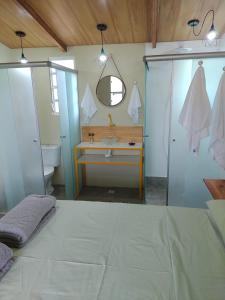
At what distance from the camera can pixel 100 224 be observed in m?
1.60

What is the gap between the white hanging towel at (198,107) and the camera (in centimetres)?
224

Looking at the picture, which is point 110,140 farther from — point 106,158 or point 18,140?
point 18,140

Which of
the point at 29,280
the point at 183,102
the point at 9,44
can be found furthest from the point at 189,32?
the point at 29,280

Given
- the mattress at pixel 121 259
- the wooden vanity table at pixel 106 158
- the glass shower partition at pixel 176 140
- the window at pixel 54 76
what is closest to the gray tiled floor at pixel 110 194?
the wooden vanity table at pixel 106 158

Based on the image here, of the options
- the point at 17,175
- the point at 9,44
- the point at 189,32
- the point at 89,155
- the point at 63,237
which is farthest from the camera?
the point at 89,155

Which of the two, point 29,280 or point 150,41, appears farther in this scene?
point 150,41

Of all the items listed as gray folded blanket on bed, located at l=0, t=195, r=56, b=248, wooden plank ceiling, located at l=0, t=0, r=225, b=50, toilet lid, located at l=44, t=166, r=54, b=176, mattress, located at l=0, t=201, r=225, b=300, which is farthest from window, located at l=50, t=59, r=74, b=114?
mattress, located at l=0, t=201, r=225, b=300

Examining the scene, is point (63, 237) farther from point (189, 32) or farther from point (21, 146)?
point (189, 32)

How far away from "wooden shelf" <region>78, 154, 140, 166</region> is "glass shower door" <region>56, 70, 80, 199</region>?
24 cm

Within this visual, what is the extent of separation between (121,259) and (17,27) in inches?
119

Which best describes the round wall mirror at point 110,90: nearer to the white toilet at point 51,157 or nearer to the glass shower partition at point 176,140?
the glass shower partition at point 176,140

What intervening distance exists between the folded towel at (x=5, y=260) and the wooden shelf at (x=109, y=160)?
2075 mm

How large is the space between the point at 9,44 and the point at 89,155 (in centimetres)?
216

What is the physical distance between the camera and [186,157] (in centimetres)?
261
